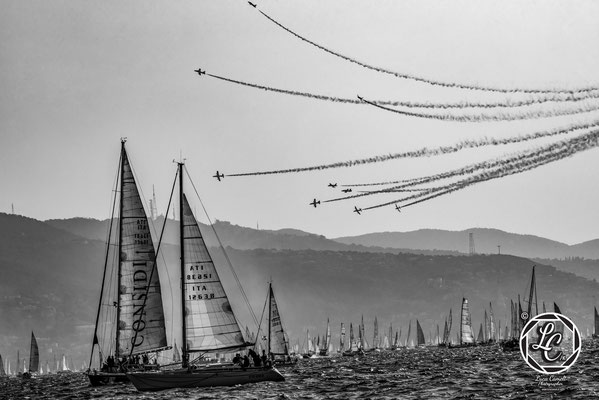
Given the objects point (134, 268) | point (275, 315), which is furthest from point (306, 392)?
point (275, 315)

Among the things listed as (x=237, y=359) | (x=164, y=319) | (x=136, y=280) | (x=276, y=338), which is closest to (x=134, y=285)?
(x=136, y=280)

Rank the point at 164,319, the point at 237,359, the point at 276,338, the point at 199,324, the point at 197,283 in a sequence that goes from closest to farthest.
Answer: the point at 199,324 < the point at 197,283 < the point at 237,359 < the point at 164,319 < the point at 276,338

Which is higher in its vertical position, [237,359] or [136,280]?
[136,280]

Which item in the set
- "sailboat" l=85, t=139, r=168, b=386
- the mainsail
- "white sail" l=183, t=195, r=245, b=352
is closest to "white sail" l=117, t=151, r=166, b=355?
"sailboat" l=85, t=139, r=168, b=386

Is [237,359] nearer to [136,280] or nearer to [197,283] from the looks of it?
[197,283]

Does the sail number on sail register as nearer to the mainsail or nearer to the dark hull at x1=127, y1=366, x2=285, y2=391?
the dark hull at x1=127, y1=366, x2=285, y2=391

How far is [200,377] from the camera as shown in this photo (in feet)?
324

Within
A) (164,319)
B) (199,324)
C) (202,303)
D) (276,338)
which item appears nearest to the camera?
(199,324)

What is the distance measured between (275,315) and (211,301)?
69306 millimetres

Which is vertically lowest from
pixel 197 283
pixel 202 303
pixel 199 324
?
pixel 199 324

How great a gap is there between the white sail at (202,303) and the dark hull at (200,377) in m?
2.63

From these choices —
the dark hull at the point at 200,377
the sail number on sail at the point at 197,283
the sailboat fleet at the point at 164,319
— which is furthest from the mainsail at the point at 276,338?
the sail number on sail at the point at 197,283

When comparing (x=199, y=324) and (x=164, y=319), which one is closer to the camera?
(x=199, y=324)

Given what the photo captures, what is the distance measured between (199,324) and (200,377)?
15.2ft
